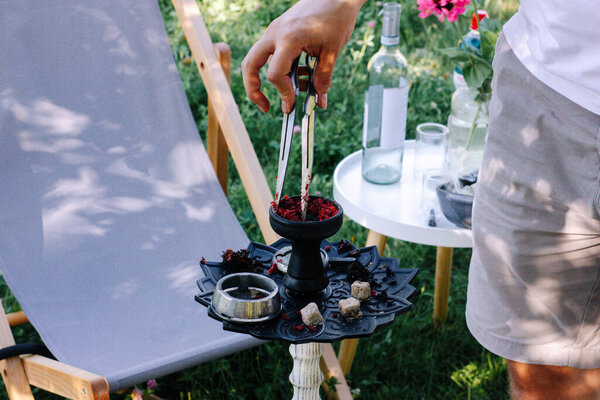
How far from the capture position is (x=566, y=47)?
3.47ft

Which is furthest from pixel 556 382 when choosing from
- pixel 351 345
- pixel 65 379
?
pixel 65 379

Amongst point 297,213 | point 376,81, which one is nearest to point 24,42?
point 376,81

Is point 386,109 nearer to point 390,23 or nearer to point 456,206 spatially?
point 390,23

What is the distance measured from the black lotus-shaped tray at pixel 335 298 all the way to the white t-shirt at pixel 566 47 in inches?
17.0

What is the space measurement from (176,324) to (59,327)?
30 centimetres

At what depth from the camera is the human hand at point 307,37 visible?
3.48ft

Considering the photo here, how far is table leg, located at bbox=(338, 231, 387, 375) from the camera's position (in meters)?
2.05

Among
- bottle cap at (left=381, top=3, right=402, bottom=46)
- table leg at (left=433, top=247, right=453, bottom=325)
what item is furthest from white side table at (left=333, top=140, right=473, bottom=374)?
bottle cap at (left=381, top=3, right=402, bottom=46)

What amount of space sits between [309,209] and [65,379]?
0.64m

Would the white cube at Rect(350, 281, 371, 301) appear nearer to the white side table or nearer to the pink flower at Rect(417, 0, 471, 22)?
the white side table

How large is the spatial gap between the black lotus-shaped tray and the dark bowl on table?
484mm

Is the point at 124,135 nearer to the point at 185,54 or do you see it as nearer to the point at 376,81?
the point at 376,81

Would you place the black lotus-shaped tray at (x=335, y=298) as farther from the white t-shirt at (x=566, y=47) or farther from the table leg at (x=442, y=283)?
the table leg at (x=442, y=283)

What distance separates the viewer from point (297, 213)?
119 centimetres
